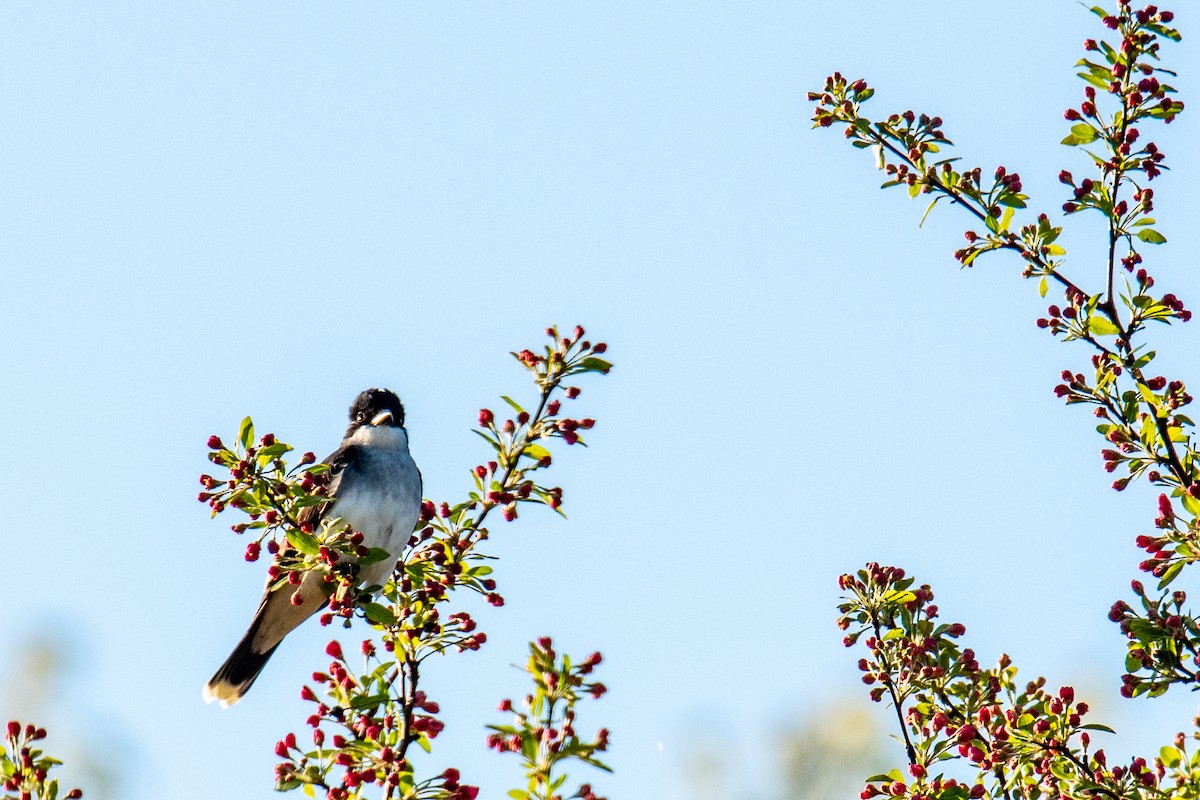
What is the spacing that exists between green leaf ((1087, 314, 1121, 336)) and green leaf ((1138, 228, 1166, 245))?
0.36 meters

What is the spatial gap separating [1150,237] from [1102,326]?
403 mm

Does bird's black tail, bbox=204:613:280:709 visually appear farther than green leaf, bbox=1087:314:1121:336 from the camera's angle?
Yes

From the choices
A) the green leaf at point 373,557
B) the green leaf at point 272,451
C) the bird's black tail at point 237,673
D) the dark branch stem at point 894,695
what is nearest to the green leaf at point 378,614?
the green leaf at point 373,557

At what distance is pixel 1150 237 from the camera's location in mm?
5543

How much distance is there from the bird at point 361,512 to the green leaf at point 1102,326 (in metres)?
3.88

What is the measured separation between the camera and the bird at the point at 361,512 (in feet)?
26.3

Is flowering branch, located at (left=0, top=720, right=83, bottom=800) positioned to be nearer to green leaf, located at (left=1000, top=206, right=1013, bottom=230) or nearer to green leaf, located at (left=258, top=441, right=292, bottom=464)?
green leaf, located at (left=258, top=441, right=292, bottom=464)

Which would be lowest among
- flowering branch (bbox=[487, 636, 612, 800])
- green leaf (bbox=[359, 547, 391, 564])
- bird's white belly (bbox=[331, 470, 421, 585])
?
flowering branch (bbox=[487, 636, 612, 800])

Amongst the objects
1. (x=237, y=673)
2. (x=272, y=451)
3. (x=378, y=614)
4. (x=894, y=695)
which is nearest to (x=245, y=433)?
(x=272, y=451)

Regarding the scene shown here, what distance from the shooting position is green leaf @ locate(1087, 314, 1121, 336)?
17.8 feet

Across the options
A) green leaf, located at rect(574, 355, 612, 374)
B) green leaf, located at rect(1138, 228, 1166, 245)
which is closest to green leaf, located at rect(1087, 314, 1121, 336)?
green leaf, located at rect(1138, 228, 1166, 245)

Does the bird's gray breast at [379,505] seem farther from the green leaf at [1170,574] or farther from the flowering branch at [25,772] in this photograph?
the green leaf at [1170,574]

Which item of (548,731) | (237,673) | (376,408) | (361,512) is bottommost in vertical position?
(548,731)

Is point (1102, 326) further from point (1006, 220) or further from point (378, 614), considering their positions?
point (378, 614)
